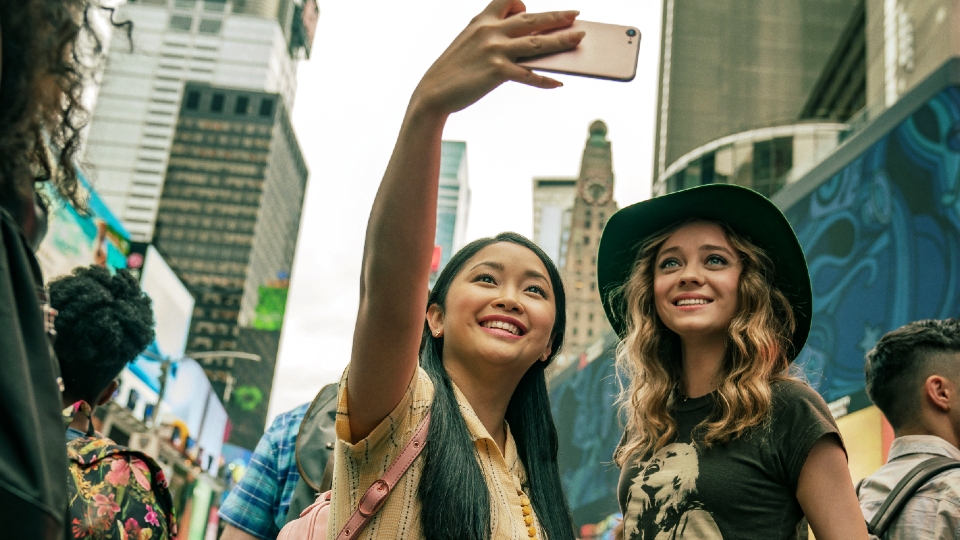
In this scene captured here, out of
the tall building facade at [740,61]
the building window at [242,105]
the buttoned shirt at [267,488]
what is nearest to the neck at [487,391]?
the buttoned shirt at [267,488]

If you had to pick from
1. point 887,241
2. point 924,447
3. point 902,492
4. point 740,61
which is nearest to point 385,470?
point 902,492

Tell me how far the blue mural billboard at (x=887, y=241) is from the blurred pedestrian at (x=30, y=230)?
1888cm

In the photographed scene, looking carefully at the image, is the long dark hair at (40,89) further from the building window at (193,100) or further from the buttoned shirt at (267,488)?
the building window at (193,100)

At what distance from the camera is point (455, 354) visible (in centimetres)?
263

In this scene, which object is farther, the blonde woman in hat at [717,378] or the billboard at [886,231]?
the billboard at [886,231]

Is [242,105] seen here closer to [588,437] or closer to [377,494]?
[588,437]

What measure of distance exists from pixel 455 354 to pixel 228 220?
147470mm

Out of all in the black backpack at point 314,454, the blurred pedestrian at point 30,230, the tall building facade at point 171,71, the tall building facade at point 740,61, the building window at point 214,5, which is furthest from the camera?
the building window at point 214,5

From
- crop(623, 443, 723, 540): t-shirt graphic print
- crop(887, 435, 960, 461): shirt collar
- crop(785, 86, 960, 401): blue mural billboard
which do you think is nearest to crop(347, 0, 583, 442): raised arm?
crop(623, 443, 723, 540): t-shirt graphic print

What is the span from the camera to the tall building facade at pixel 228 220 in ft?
456

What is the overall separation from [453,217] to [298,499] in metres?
139

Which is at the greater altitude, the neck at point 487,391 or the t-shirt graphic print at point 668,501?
the neck at point 487,391

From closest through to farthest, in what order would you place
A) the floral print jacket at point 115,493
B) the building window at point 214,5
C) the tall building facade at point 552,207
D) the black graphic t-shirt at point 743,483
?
the black graphic t-shirt at point 743,483, the floral print jacket at point 115,493, the tall building facade at point 552,207, the building window at point 214,5

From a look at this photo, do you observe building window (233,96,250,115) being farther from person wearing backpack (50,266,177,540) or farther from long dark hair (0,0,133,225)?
long dark hair (0,0,133,225)
